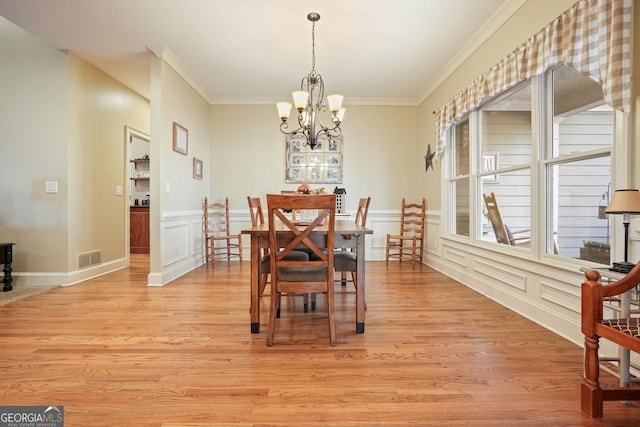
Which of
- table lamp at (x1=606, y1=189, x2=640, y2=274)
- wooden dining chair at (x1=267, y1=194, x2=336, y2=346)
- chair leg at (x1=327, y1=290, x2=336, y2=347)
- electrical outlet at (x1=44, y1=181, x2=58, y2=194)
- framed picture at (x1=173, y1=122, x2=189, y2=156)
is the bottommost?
chair leg at (x1=327, y1=290, x2=336, y2=347)

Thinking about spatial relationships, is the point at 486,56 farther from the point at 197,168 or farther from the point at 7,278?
the point at 7,278

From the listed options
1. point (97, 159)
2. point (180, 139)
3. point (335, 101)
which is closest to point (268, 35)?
point (335, 101)

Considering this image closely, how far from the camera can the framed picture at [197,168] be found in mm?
4703

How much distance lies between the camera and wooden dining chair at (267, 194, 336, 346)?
6.53 feet

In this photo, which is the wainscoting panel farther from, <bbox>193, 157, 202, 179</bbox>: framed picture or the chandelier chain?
<bbox>193, 157, 202, 179</bbox>: framed picture

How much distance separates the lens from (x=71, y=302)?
298 cm

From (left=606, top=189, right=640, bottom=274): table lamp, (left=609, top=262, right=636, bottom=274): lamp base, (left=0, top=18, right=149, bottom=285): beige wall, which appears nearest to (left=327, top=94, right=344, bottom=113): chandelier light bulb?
(left=606, top=189, right=640, bottom=274): table lamp

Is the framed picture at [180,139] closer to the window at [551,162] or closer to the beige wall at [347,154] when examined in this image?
the beige wall at [347,154]

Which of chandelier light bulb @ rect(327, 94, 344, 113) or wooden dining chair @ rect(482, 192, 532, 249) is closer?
wooden dining chair @ rect(482, 192, 532, 249)

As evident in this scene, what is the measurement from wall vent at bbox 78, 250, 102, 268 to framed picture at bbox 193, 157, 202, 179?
1.55 metres

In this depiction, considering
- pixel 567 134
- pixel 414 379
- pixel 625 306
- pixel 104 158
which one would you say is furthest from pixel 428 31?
pixel 104 158

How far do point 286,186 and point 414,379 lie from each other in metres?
4.10

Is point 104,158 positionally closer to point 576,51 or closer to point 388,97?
point 388,97

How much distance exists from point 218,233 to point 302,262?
3708 mm
